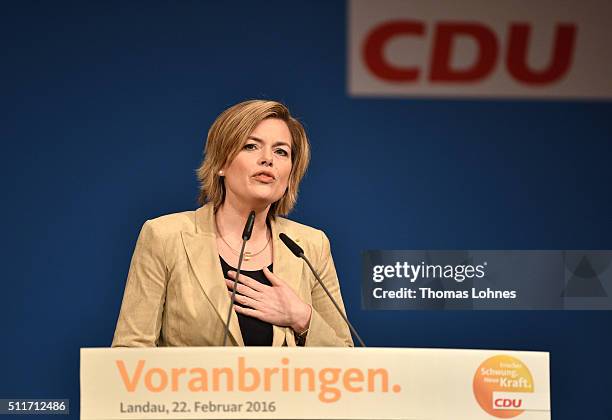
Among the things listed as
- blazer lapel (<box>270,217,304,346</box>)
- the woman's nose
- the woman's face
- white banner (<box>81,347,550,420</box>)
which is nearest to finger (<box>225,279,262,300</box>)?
blazer lapel (<box>270,217,304,346</box>)

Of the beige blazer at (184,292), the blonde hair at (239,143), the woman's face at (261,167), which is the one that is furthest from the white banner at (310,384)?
the blonde hair at (239,143)

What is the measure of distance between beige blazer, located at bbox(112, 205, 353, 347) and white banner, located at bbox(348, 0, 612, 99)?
138cm

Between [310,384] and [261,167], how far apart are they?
898 millimetres

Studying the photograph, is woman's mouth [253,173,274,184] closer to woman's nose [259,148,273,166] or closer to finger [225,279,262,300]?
woman's nose [259,148,273,166]

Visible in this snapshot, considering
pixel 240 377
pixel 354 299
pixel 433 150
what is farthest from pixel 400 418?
pixel 433 150

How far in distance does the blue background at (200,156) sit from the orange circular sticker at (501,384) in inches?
68.7

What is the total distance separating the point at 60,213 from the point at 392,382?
214 centimetres

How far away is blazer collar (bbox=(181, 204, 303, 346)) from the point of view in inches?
105

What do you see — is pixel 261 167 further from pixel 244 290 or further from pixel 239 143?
pixel 244 290

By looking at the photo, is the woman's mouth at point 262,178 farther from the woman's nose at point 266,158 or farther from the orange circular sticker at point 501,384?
the orange circular sticker at point 501,384

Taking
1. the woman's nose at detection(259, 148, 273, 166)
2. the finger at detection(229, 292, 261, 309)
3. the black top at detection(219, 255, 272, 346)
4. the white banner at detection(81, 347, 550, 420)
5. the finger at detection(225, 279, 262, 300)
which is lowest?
the white banner at detection(81, 347, 550, 420)

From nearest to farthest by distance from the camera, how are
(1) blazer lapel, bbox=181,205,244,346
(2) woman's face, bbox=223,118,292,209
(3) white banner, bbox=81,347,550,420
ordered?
(3) white banner, bbox=81,347,550,420 → (1) blazer lapel, bbox=181,205,244,346 → (2) woman's face, bbox=223,118,292,209

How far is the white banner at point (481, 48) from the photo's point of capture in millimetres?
3959

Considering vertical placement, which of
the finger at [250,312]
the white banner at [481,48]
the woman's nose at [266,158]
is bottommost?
the finger at [250,312]
